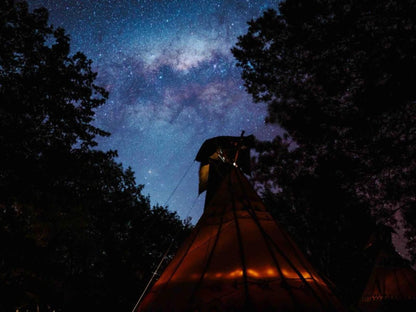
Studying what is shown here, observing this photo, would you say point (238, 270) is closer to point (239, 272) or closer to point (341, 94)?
point (239, 272)

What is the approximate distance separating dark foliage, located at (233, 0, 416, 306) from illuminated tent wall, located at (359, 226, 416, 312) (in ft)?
8.02

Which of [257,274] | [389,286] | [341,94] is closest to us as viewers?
[257,274]

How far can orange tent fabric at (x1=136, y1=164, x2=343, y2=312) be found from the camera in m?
3.09

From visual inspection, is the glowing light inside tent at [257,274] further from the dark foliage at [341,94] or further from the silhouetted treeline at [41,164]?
the dark foliage at [341,94]

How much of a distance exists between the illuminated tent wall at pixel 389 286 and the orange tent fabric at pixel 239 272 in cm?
749

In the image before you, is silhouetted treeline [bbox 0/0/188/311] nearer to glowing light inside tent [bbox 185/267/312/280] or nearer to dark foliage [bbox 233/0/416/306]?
glowing light inside tent [bbox 185/267/312/280]

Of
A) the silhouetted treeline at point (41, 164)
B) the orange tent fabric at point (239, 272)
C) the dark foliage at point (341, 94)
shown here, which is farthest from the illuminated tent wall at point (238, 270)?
the dark foliage at point (341, 94)

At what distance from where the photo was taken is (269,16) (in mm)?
10938

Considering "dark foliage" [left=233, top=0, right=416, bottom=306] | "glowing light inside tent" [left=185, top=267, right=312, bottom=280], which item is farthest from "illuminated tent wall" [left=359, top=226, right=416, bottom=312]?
"glowing light inside tent" [left=185, top=267, right=312, bottom=280]

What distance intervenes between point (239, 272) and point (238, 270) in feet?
0.13

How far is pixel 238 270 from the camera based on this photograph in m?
3.42

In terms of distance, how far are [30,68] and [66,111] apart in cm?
214

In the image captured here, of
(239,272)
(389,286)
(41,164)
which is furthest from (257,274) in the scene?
(41,164)

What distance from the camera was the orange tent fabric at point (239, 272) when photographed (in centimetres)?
309
